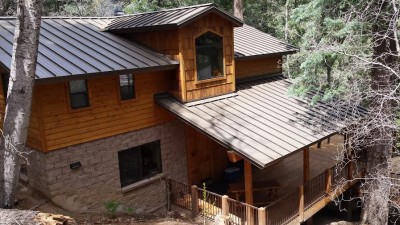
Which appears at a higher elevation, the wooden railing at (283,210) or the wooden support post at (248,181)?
the wooden support post at (248,181)

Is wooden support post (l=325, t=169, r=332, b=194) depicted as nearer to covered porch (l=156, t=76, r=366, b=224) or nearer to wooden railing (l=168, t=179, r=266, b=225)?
covered porch (l=156, t=76, r=366, b=224)

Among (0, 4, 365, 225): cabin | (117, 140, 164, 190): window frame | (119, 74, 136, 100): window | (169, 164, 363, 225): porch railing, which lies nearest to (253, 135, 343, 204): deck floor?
(0, 4, 365, 225): cabin

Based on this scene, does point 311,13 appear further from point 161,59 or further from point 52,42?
point 52,42

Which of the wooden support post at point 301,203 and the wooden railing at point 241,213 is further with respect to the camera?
the wooden support post at point 301,203

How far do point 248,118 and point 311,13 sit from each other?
398 cm

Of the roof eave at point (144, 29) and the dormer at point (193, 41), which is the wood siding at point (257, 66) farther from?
the roof eave at point (144, 29)

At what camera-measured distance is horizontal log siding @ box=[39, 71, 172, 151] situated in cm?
955

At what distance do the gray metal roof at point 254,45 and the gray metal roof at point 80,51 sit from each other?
14.0 ft

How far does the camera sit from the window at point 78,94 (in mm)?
9977

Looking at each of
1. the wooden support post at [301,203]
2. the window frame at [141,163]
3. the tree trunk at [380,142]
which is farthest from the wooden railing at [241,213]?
the tree trunk at [380,142]

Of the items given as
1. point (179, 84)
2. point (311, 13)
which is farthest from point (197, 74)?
point (311, 13)

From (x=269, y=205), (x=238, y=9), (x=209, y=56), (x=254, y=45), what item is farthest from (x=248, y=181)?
(x=238, y=9)

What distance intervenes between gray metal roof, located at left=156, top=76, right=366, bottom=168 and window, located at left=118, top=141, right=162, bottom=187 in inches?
67.3

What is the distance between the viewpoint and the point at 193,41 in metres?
11.8
